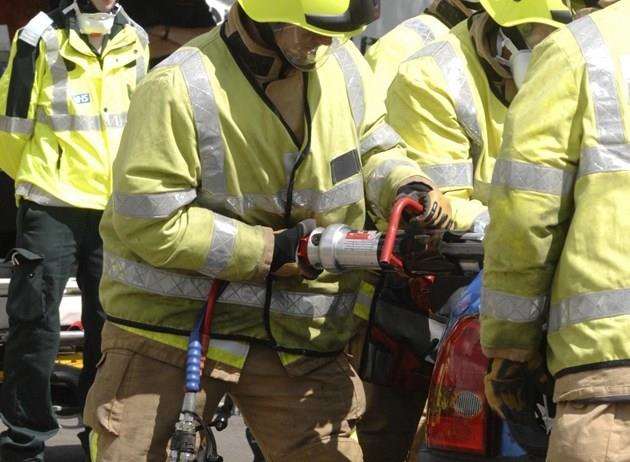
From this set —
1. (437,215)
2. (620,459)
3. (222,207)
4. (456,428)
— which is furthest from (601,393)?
(222,207)

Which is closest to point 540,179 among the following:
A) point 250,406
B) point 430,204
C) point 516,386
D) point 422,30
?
point 516,386

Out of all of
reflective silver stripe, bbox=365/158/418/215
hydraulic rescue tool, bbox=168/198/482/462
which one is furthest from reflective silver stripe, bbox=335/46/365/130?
hydraulic rescue tool, bbox=168/198/482/462

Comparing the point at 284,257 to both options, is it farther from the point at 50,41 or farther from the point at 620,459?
the point at 50,41

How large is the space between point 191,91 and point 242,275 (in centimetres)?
51

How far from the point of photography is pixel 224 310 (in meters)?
4.58

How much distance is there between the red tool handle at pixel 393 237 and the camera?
427 cm

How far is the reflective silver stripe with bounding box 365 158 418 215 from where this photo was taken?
4.71 metres

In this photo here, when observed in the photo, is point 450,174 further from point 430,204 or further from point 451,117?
point 430,204

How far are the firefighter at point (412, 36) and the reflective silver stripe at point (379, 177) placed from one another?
1505 millimetres

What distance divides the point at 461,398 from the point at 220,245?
0.77 meters

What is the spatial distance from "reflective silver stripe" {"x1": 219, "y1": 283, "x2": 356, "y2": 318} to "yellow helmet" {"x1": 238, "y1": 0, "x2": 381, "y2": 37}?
73 cm

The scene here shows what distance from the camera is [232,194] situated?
450 cm

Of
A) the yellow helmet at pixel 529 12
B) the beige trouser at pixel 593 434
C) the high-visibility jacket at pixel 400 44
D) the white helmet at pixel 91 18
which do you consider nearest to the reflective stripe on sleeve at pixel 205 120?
the yellow helmet at pixel 529 12

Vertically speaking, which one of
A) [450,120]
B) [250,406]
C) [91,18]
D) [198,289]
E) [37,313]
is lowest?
[37,313]
